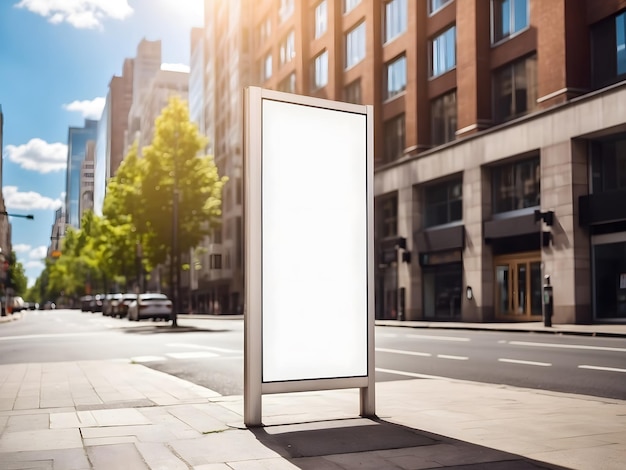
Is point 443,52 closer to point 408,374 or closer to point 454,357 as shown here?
point 454,357

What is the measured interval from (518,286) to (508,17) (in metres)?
10.9

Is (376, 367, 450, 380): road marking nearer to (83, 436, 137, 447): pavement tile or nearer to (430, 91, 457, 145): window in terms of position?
(83, 436, 137, 447): pavement tile

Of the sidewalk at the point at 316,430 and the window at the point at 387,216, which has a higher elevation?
the window at the point at 387,216

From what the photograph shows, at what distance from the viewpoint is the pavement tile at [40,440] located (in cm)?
570

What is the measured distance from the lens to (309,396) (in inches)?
339

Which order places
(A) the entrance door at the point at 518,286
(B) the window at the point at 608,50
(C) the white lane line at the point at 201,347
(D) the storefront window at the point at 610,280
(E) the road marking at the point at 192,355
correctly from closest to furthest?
(E) the road marking at the point at 192,355 → (C) the white lane line at the point at 201,347 → (D) the storefront window at the point at 610,280 → (B) the window at the point at 608,50 → (A) the entrance door at the point at 518,286

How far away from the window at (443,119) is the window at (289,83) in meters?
17.5

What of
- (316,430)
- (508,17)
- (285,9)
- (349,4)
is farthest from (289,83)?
(316,430)

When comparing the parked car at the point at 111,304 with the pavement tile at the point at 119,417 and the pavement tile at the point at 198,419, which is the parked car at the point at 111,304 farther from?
the pavement tile at the point at 198,419

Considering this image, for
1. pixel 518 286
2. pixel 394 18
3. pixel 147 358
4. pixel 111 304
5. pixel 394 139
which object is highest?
pixel 394 18

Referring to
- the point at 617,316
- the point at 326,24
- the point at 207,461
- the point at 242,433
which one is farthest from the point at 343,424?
the point at 326,24

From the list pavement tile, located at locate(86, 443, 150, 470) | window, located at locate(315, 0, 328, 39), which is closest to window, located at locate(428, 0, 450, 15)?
window, located at locate(315, 0, 328, 39)

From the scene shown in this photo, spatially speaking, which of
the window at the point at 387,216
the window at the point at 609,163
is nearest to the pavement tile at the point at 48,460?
the window at the point at 609,163

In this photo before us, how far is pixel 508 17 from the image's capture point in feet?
102
